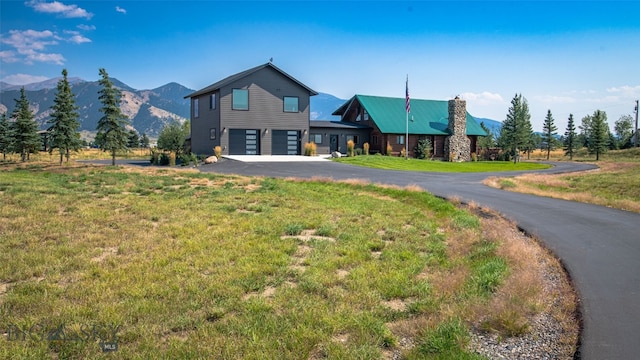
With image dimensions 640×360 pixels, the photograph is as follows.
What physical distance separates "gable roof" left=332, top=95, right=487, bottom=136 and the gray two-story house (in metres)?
11.2

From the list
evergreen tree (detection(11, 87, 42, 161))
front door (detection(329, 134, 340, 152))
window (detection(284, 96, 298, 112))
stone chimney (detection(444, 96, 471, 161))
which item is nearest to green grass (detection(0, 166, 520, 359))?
window (detection(284, 96, 298, 112))

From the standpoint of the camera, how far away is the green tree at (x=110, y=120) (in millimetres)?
31562

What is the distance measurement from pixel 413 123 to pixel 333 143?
37.4 feet

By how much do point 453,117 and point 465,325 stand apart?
177ft

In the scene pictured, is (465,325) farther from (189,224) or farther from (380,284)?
(189,224)

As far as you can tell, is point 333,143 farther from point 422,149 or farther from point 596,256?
point 596,256

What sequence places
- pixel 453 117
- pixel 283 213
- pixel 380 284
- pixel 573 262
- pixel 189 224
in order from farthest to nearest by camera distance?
pixel 453 117 < pixel 283 213 < pixel 189 224 < pixel 573 262 < pixel 380 284

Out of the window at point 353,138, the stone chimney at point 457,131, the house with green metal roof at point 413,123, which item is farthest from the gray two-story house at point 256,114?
the stone chimney at point 457,131

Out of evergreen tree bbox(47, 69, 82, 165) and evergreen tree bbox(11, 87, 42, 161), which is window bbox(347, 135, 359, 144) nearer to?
evergreen tree bbox(47, 69, 82, 165)

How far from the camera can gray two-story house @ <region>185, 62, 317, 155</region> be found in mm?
42875

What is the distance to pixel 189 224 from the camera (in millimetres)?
11141

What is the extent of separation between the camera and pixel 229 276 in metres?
7.13

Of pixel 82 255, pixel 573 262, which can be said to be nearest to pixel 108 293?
pixel 82 255

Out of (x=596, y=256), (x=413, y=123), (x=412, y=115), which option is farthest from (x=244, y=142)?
(x=596, y=256)
